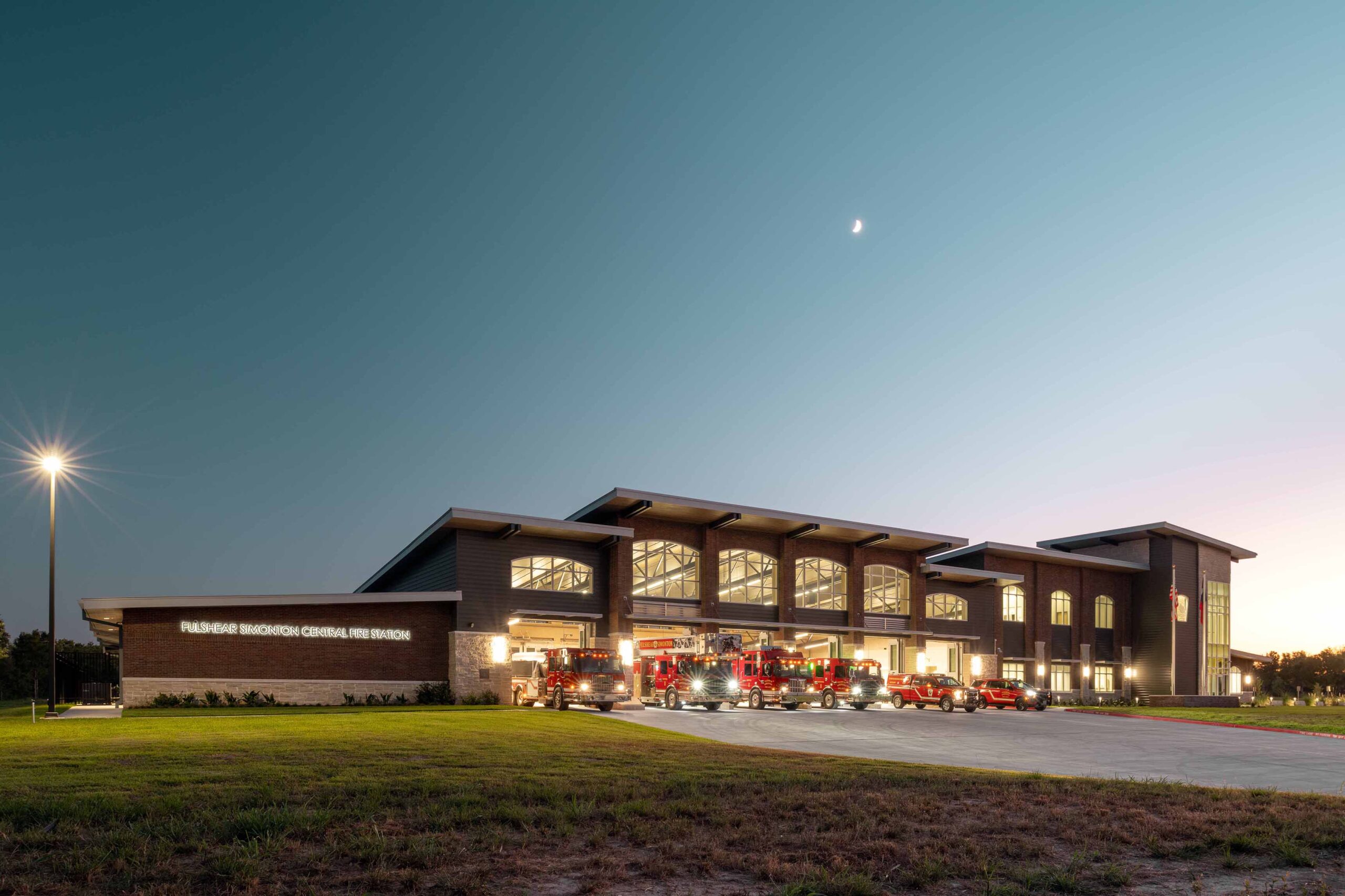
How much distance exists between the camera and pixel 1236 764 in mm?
19938

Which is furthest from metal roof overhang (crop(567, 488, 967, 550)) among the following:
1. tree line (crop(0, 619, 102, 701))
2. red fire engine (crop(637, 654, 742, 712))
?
tree line (crop(0, 619, 102, 701))

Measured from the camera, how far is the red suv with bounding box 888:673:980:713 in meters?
46.1

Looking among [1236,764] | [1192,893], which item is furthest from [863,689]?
[1192,893]

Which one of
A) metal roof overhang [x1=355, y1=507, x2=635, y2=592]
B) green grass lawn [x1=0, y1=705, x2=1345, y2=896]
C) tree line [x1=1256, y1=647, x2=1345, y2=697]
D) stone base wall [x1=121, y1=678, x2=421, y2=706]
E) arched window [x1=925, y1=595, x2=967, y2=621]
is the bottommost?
tree line [x1=1256, y1=647, x2=1345, y2=697]

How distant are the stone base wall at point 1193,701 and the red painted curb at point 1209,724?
43.3ft

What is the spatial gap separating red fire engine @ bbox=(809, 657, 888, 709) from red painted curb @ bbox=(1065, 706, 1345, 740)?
31.4 ft

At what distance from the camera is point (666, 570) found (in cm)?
5203

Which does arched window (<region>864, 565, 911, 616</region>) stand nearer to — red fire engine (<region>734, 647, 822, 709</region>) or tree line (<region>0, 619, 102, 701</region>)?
red fire engine (<region>734, 647, 822, 709</region>)

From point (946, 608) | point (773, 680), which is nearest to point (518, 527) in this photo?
point (773, 680)

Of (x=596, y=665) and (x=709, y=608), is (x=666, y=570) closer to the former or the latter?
(x=709, y=608)

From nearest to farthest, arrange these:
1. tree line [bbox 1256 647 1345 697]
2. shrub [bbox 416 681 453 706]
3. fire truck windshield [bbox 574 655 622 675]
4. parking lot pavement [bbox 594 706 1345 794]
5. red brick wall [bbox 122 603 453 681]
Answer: parking lot pavement [bbox 594 706 1345 794] < red brick wall [bbox 122 603 453 681] < fire truck windshield [bbox 574 655 622 675] < shrub [bbox 416 681 453 706] < tree line [bbox 1256 647 1345 697]

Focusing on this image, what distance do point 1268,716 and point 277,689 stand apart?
4515cm

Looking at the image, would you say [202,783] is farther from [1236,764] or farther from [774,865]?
[1236,764]

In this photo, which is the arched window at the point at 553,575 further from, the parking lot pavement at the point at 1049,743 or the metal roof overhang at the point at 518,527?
the parking lot pavement at the point at 1049,743
